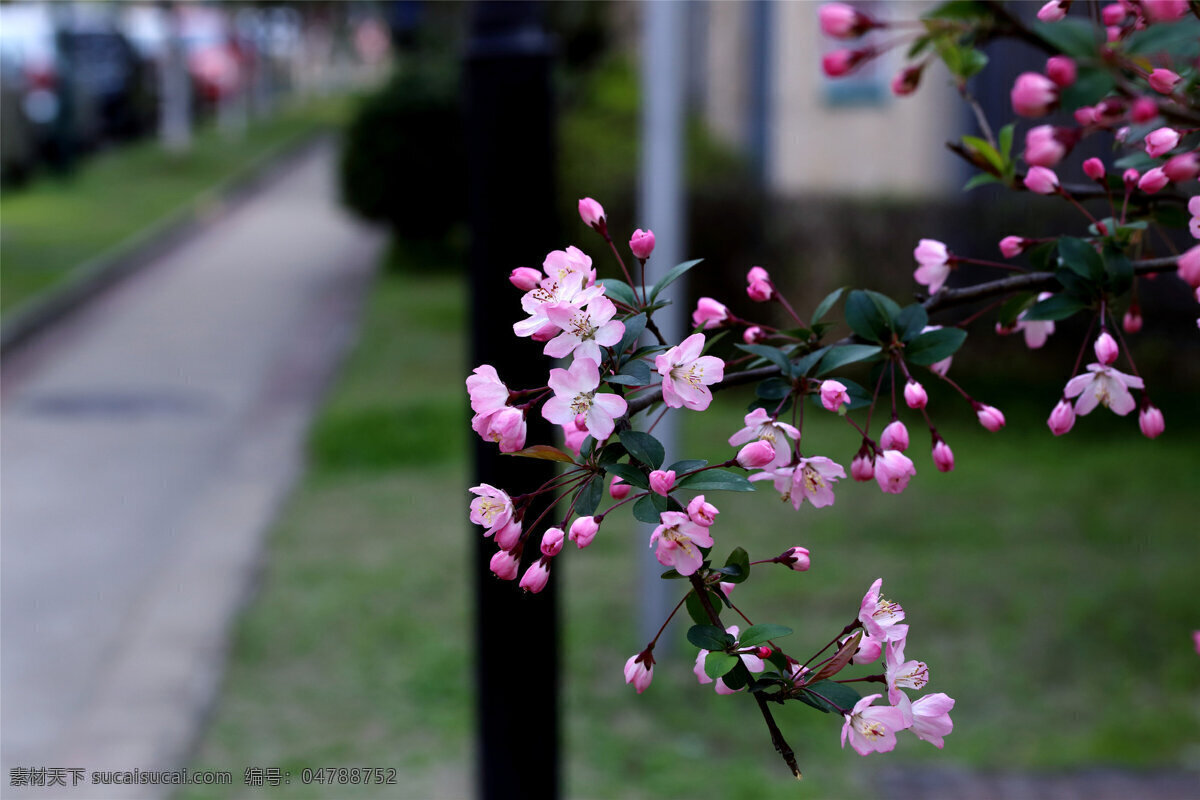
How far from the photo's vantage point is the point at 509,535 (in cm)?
94

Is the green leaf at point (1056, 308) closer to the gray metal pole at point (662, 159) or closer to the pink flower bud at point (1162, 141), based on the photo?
the pink flower bud at point (1162, 141)

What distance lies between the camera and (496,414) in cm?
94

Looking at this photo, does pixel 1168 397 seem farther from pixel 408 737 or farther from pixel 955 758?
pixel 408 737

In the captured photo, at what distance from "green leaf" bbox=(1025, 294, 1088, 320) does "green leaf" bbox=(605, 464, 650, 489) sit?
0.38 metres

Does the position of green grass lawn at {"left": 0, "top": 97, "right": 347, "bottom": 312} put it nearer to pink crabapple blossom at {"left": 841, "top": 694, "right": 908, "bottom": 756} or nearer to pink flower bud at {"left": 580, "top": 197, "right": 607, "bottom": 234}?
pink flower bud at {"left": 580, "top": 197, "right": 607, "bottom": 234}

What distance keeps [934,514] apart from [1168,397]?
2286 mm

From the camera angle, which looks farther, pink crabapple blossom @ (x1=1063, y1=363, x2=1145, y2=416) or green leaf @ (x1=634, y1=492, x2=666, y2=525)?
pink crabapple blossom @ (x1=1063, y1=363, x2=1145, y2=416)

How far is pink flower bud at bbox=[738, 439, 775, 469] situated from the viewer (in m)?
0.94

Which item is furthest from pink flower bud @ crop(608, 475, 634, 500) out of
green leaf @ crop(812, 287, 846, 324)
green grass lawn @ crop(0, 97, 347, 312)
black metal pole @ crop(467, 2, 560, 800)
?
green grass lawn @ crop(0, 97, 347, 312)

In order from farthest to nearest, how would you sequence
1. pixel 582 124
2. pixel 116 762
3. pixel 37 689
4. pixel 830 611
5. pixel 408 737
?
pixel 582 124 → pixel 830 611 → pixel 37 689 → pixel 408 737 → pixel 116 762

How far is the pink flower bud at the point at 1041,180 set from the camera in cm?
111

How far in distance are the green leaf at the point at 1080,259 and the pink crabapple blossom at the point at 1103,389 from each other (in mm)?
78

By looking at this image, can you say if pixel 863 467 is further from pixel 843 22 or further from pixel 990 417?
pixel 843 22

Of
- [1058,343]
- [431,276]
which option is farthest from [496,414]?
[431,276]
